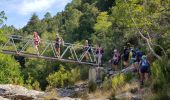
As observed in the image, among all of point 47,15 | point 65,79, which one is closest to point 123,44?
point 65,79

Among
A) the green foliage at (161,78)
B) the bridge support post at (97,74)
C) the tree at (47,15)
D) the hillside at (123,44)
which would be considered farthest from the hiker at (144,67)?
the tree at (47,15)

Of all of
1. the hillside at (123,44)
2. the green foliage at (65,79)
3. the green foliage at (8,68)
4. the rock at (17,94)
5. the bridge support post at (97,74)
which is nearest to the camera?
the hillside at (123,44)

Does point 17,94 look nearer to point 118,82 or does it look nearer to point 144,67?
point 118,82

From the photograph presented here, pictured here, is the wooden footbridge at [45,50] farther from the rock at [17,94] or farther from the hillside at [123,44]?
the rock at [17,94]

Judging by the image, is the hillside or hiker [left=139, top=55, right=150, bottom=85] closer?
the hillside

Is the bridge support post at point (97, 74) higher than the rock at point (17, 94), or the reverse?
the bridge support post at point (97, 74)

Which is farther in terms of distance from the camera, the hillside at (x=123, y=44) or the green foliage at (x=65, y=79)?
the green foliage at (x=65, y=79)

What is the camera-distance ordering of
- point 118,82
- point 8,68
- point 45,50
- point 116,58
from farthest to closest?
point 8,68 < point 45,50 < point 116,58 < point 118,82

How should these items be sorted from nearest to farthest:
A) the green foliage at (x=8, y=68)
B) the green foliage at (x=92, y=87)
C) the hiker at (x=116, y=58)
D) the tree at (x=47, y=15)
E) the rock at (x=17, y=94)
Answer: the rock at (x=17, y=94) → the green foliage at (x=92, y=87) → the hiker at (x=116, y=58) → the green foliage at (x=8, y=68) → the tree at (x=47, y=15)

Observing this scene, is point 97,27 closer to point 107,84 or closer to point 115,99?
point 107,84

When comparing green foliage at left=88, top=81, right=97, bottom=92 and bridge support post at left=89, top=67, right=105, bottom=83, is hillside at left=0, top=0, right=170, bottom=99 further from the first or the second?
bridge support post at left=89, top=67, right=105, bottom=83

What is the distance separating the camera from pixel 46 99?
21344mm

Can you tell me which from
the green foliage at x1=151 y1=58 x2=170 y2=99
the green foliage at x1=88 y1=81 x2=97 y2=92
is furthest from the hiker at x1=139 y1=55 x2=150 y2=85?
the green foliage at x1=88 y1=81 x2=97 y2=92

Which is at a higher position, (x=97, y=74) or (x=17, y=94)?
(x=97, y=74)
